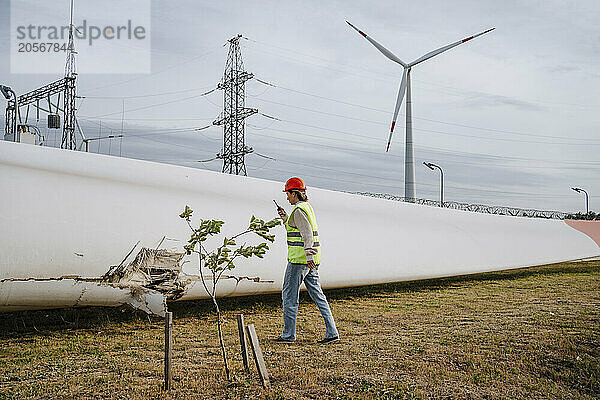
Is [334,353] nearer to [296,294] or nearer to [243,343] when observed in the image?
[296,294]

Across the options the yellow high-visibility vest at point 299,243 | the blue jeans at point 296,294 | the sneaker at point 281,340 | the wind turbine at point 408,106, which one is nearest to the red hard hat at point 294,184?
the yellow high-visibility vest at point 299,243

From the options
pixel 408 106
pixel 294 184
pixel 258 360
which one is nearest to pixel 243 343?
pixel 258 360

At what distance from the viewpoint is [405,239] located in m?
10.4

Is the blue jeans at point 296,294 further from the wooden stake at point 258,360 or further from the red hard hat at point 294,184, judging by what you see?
the wooden stake at point 258,360

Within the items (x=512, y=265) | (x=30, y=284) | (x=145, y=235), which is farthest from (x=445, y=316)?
(x=512, y=265)

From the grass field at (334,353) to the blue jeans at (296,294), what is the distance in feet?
0.69

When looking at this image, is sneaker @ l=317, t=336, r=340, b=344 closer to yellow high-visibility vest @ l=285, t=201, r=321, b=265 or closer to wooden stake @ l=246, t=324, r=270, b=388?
A: yellow high-visibility vest @ l=285, t=201, r=321, b=265

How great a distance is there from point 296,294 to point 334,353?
754mm

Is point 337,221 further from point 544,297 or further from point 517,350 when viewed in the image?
point 517,350

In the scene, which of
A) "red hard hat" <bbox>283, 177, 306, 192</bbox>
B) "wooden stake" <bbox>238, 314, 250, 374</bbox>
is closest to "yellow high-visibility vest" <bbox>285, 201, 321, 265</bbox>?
"red hard hat" <bbox>283, 177, 306, 192</bbox>

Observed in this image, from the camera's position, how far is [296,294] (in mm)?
5664

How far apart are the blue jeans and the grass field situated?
21 centimetres

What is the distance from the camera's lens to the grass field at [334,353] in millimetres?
4172

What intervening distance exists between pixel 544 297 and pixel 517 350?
4570mm
